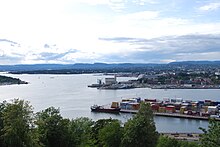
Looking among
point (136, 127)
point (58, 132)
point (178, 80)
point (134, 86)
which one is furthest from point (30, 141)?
point (178, 80)

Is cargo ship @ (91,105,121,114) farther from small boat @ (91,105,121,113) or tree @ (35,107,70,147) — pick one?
tree @ (35,107,70,147)

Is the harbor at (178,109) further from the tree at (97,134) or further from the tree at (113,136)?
the tree at (113,136)

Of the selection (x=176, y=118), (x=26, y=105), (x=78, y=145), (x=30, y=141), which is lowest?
(x=176, y=118)

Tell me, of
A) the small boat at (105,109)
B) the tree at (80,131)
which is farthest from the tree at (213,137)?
the small boat at (105,109)

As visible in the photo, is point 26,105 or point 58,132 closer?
point 26,105

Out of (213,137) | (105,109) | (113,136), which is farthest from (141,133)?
(105,109)

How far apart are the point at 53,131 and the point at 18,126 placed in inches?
30.8

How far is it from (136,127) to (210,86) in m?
27.7

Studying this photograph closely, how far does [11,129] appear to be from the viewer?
3523 millimetres

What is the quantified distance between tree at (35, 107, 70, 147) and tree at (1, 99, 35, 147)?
53cm

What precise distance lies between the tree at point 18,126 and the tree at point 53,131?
53cm

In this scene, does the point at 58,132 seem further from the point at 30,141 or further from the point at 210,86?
the point at 210,86

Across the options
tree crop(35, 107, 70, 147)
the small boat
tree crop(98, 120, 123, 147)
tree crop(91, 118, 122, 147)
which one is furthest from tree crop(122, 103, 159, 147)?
the small boat

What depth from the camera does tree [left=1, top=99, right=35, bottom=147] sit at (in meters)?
3.53
